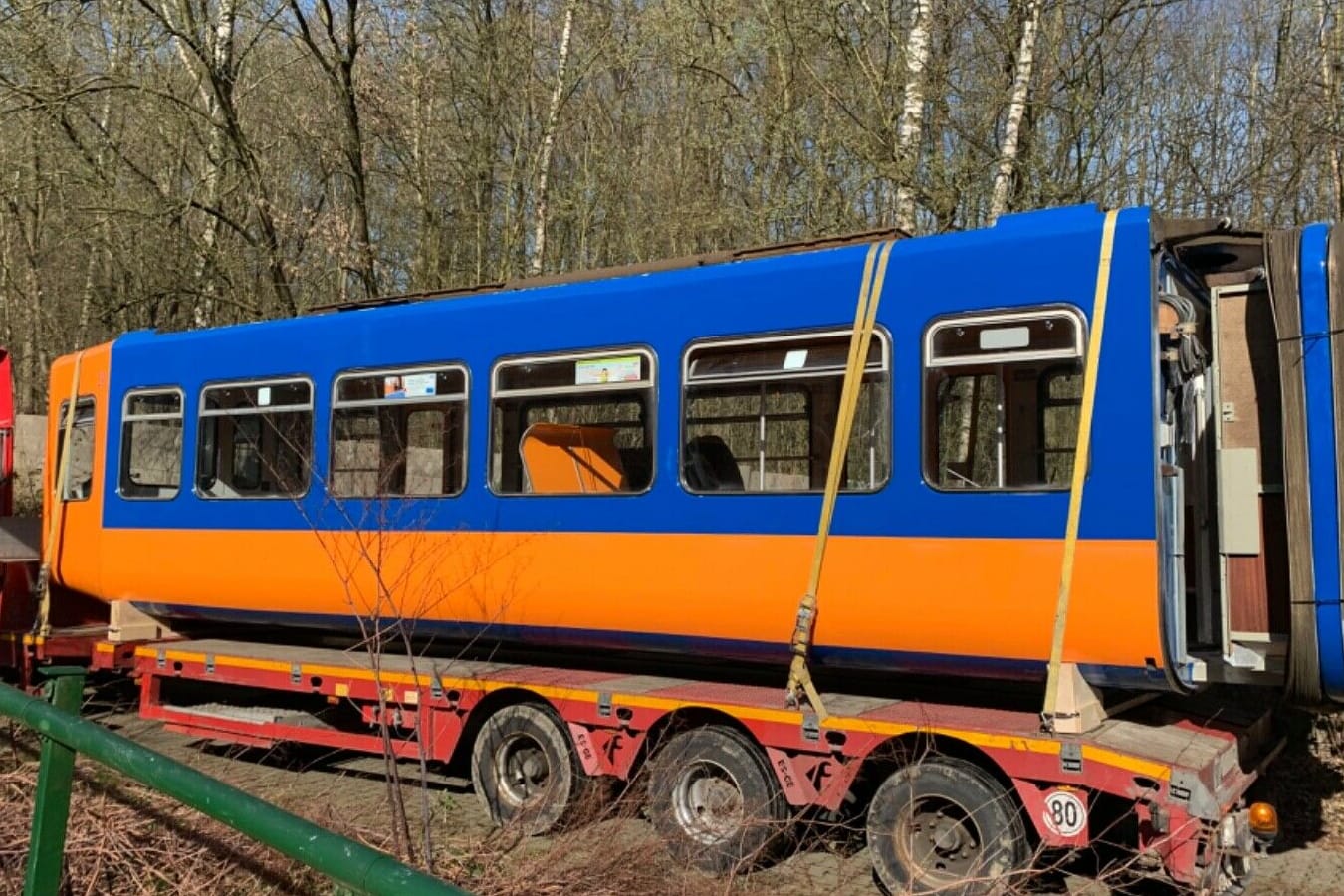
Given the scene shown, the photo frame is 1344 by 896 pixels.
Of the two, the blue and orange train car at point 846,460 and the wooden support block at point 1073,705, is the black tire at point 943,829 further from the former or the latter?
the blue and orange train car at point 846,460

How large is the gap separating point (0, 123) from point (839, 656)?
14005 millimetres

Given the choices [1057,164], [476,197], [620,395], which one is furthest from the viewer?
[476,197]

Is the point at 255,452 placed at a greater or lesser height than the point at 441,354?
lesser

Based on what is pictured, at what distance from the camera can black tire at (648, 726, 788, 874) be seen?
5.66m

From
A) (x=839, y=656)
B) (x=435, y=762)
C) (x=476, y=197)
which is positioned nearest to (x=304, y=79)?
(x=476, y=197)

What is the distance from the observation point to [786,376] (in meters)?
6.05

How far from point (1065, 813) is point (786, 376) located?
2.49m

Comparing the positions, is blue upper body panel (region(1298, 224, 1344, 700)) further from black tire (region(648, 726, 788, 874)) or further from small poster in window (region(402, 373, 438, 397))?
small poster in window (region(402, 373, 438, 397))

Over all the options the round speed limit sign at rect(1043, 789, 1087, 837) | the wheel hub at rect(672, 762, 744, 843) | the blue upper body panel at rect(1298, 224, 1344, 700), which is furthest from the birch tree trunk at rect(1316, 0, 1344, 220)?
the wheel hub at rect(672, 762, 744, 843)

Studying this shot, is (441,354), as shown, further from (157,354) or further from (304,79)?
(304,79)

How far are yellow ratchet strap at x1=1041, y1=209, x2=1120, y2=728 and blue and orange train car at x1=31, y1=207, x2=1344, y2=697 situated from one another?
0.03 metres

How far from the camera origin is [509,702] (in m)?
6.82

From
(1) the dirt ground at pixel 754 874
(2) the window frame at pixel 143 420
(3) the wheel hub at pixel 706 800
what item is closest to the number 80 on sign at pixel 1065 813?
(1) the dirt ground at pixel 754 874

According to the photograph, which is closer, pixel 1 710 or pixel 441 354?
pixel 1 710
